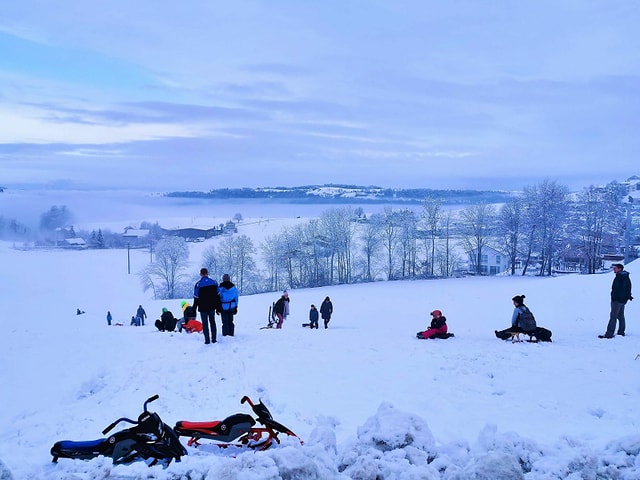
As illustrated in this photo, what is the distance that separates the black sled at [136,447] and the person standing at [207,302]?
307 inches

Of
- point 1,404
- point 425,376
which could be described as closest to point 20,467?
point 1,404

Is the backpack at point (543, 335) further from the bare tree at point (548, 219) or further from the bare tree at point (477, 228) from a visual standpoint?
the bare tree at point (477, 228)

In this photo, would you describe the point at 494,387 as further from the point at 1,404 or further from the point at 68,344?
the point at 68,344

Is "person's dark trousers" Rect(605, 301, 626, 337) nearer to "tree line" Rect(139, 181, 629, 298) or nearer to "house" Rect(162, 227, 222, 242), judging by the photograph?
"tree line" Rect(139, 181, 629, 298)

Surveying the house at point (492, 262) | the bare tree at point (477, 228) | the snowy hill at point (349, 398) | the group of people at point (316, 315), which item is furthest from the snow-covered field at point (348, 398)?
the house at point (492, 262)

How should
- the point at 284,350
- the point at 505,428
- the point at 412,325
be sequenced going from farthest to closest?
the point at 412,325 < the point at 284,350 < the point at 505,428

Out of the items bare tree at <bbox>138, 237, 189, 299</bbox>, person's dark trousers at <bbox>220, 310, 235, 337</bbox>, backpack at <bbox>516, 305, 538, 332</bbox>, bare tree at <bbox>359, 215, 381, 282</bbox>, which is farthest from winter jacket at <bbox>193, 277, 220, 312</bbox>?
bare tree at <bbox>359, 215, 381, 282</bbox>

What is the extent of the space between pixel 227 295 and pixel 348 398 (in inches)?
250

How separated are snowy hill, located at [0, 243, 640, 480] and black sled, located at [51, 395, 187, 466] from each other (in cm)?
19

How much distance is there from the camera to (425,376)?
10266 mm

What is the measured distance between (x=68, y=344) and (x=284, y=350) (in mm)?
5952

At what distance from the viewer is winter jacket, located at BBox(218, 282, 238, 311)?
1419 cm

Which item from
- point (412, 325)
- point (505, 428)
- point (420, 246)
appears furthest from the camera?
point (420, 246)

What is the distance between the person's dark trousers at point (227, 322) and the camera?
14422 mm
